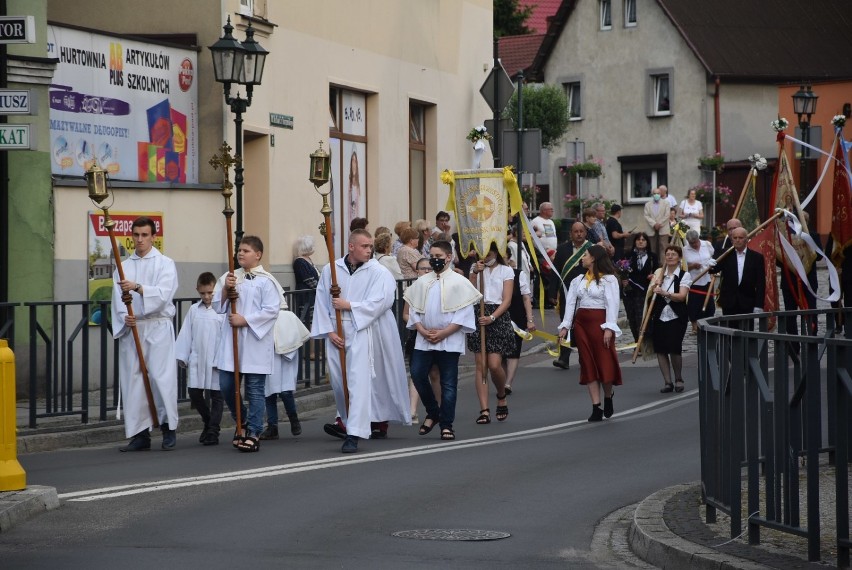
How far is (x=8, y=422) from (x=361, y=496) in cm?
238

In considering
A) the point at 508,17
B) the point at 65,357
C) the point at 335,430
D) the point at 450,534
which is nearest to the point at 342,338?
the point at 335,430

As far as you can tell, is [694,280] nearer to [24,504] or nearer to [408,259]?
[408,259]

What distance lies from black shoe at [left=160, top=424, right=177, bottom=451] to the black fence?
45.9 inches

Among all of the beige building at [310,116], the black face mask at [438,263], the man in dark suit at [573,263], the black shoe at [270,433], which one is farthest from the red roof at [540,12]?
the black shoe at [270,433]

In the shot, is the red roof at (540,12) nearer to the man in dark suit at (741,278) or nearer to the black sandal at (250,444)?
the man in dark suit at (741,278)

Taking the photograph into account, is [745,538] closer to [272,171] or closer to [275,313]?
[275,313]

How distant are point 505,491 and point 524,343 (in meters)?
13.6

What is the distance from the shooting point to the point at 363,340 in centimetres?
1404

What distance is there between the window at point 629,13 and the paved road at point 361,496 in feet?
132

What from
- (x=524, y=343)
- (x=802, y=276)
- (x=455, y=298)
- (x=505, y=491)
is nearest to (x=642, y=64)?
(x=524, y=343)

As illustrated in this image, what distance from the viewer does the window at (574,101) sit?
→ 57219 millimetres

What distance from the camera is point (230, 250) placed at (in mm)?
13945

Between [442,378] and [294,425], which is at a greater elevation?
[442,378]

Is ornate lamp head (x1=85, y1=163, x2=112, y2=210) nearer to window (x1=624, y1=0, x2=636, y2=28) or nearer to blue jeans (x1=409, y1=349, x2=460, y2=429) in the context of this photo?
blue jeans (x1=409, y1=349, x2=460, y2=429)
